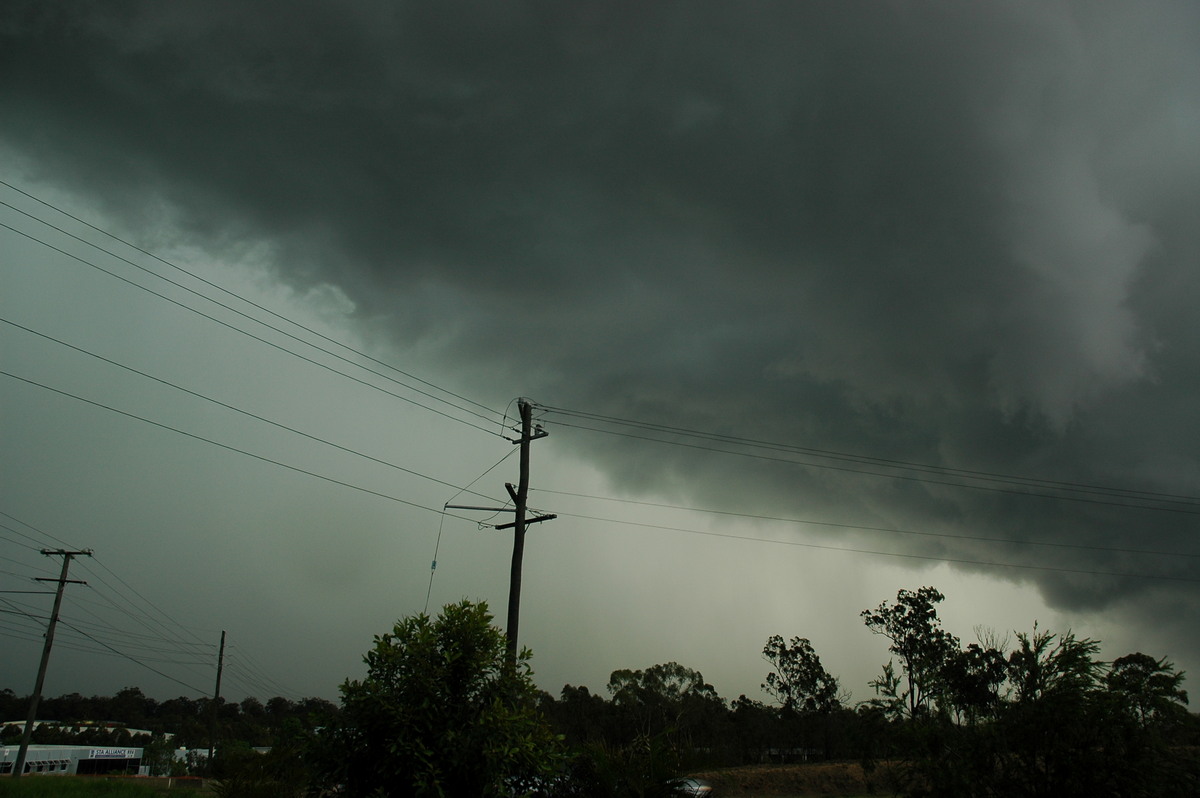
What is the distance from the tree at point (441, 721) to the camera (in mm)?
12836

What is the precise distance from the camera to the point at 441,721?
13.4 meters

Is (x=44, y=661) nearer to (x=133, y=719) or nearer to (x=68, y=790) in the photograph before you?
(x=68, y=790)

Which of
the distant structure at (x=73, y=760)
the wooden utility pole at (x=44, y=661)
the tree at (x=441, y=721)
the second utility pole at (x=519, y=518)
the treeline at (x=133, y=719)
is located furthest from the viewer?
the treeline at (x=133, y=719)

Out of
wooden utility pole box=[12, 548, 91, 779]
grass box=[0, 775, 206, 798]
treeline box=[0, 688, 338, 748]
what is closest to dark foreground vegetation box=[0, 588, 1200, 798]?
grass box=[0, 775, 206, 798]

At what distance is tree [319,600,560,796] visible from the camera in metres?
12.8

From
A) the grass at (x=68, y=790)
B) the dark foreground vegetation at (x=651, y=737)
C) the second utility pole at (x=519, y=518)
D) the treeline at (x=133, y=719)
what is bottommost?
the treeline at (x=133, y=719)

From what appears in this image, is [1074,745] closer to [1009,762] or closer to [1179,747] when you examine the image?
[1009,762]

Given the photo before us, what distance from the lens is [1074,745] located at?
643 inches

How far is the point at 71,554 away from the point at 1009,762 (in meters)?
63.1

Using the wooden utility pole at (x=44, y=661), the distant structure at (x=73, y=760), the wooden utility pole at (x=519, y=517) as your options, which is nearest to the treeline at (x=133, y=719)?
the distant structure at (x=73, y=760)

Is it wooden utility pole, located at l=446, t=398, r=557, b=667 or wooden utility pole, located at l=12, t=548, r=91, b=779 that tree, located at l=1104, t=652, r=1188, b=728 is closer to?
wooden utility pole, located at l=446, t=398, r=557, b=667

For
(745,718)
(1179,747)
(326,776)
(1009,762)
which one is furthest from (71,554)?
(745,718)

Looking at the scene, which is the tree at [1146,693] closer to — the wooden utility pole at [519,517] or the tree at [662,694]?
the wooden utility pole at [519,517]

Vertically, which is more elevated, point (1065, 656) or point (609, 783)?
point (1065, 656)
